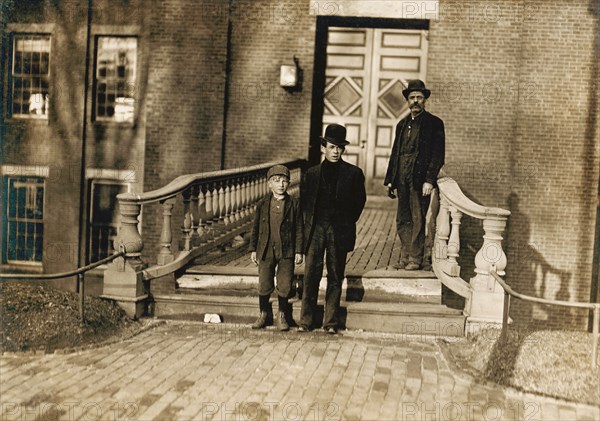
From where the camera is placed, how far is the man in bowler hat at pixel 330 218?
275 inches

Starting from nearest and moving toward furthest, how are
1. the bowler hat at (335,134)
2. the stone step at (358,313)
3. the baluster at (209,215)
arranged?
the bowler hat at (335,134), the stone step at (358,313), the baluster at (209,215)

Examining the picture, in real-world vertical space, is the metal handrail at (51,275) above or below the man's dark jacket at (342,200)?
below

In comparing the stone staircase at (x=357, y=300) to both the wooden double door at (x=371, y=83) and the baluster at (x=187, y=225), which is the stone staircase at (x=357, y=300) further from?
the wooden double door at (x=371, y=83)

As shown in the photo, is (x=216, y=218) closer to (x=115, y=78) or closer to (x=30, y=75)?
(x=115, y=78)

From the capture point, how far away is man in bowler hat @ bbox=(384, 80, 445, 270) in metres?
7.93

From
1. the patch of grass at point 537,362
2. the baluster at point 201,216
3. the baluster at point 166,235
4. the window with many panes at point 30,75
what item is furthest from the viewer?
the window with many panes at point 30,75

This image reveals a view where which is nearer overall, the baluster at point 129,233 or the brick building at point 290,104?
the baluster at point 129,233

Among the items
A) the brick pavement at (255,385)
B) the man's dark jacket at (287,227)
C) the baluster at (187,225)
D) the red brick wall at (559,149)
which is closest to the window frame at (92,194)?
the baluster at (187,225)

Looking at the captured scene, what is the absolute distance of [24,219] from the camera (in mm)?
15781

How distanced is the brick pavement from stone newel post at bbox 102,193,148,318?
32.8 inches

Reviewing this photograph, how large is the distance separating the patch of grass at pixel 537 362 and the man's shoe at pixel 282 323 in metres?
1.70

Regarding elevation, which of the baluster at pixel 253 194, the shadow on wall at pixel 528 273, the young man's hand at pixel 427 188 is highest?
the young man's hand at pixel 427 188

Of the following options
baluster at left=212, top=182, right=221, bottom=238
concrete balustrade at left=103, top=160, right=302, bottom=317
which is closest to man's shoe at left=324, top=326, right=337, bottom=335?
concrete balustrade at left=103, top=160, right=302, bottom=317

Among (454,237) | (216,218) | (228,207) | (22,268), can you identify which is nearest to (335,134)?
(454,237)
